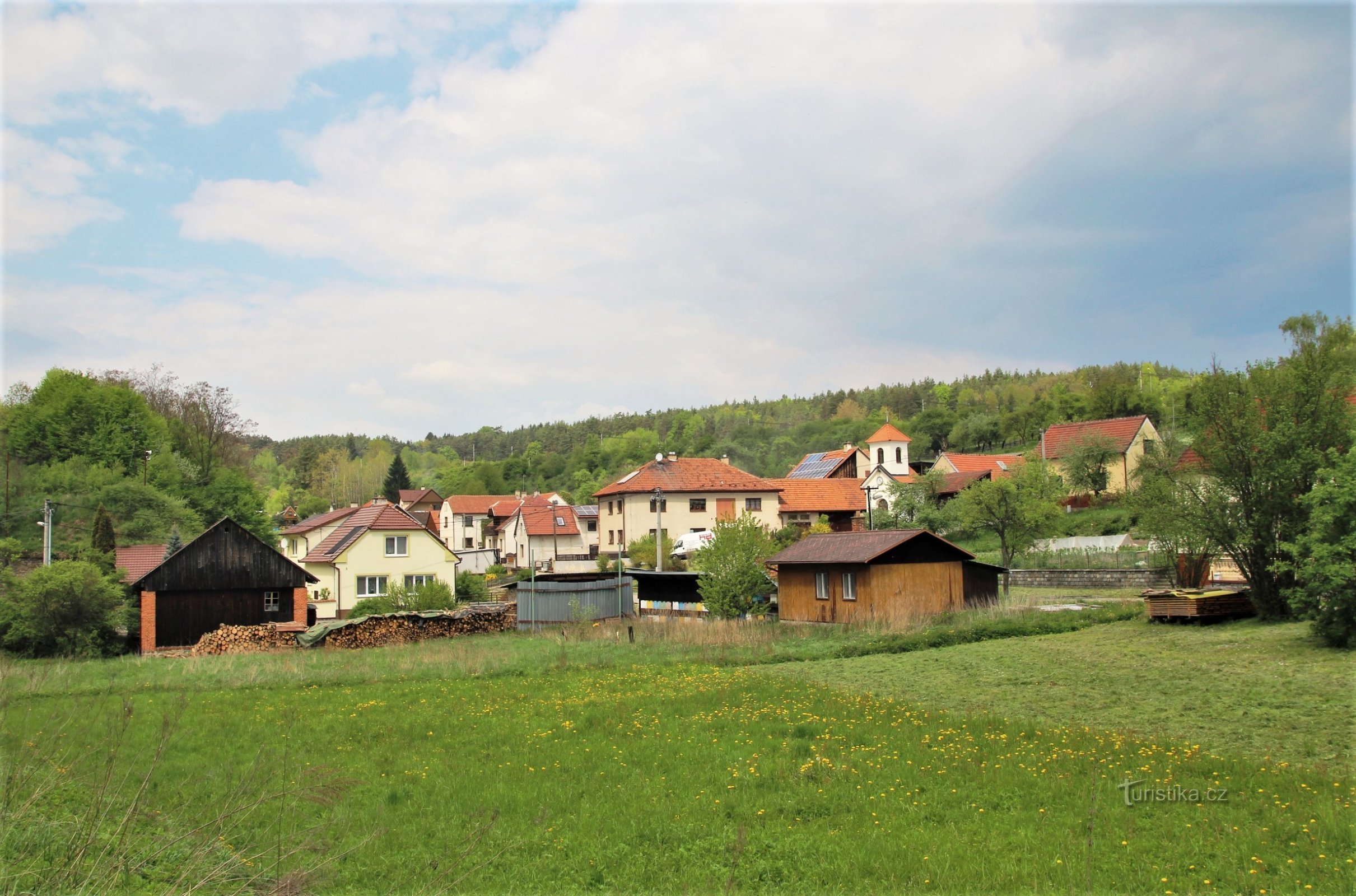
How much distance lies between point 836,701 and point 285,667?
1596 cm

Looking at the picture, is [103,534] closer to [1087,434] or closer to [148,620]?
[148,620]

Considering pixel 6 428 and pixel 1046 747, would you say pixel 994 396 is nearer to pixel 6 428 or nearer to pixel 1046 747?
pixel 6 428

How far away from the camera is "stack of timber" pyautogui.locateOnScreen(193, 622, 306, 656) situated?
33938mm

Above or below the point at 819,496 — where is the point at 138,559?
below

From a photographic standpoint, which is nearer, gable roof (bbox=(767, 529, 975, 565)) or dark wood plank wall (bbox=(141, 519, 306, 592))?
gable roof (bbox=(767, 529, 975, 565))

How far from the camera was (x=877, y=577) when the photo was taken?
99.6 ft

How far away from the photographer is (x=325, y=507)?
119 m

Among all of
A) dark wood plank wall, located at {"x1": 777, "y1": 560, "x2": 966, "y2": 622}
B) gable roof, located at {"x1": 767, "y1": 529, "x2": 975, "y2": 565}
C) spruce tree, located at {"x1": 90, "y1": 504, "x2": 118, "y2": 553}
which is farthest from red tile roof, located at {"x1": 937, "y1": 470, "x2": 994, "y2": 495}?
spruce tree, located at {"x1": 90, "y1": 504, "x2": 118, "y2": 553}

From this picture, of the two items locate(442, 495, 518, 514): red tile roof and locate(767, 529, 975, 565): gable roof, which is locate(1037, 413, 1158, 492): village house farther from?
locate(442, 495, 518, 514): red tile roof

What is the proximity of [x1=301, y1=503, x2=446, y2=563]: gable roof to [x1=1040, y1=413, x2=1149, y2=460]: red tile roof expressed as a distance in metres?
49.7

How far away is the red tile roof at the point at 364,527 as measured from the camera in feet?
165

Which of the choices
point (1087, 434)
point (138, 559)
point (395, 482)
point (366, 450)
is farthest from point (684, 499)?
point (366, 450)

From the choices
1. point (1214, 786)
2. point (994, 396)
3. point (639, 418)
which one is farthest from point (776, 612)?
point (639, 418)

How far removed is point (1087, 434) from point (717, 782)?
68.2 metres
